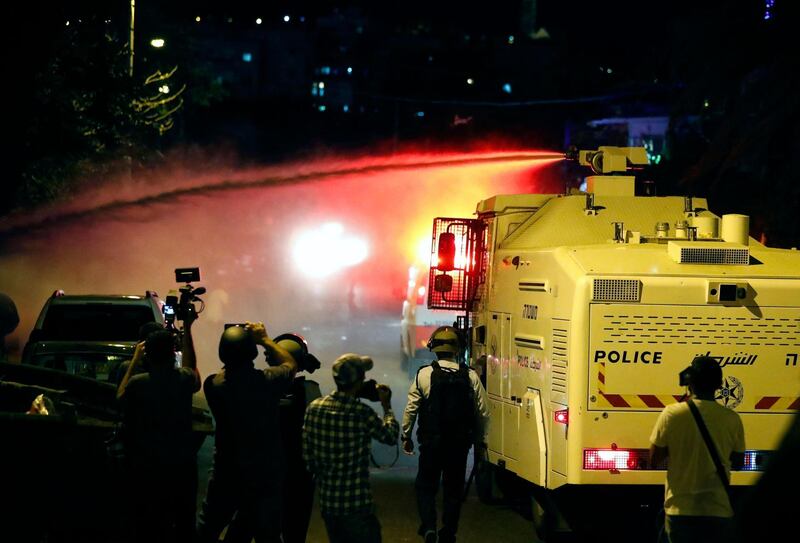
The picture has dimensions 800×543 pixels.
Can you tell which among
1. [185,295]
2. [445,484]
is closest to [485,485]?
[445,484]

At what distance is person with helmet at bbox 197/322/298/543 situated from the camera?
21.7 feet

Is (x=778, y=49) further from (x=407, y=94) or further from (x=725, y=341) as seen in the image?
(x=407, y=94)

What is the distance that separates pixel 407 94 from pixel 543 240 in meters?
55.7

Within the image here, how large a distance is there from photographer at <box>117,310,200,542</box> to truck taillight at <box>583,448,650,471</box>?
10.3ft

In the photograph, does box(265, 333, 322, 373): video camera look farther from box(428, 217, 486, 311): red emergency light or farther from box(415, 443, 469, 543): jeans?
box(428, 217, 486, 311): red emergency light

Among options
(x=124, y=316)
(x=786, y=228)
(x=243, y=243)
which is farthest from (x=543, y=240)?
(x=243, y=243)

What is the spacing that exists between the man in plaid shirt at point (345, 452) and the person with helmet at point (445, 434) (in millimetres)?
2542

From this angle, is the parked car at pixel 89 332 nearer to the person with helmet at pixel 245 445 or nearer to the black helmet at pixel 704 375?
the person with helmet at pixel 245 445

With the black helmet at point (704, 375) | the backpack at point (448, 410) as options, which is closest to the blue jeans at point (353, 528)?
the black helmet at point (704, 375)

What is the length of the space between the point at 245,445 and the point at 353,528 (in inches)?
34.4

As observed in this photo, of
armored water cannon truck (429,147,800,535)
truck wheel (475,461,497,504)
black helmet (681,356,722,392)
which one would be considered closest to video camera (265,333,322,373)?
armored water cannon truck (429,147,800,535)

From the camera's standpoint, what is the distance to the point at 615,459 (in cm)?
834

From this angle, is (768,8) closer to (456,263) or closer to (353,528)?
(456,263)

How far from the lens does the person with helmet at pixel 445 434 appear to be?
8891 millimetres
